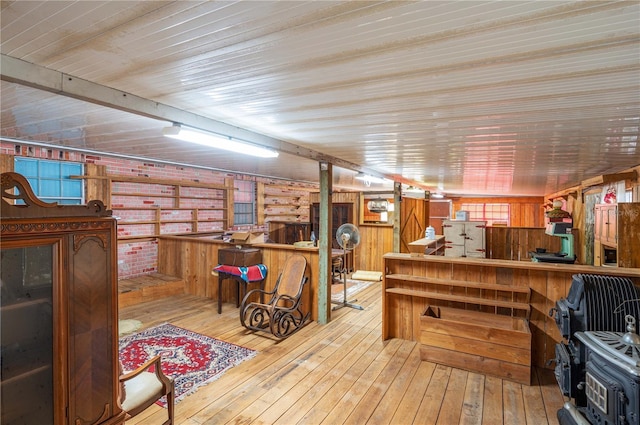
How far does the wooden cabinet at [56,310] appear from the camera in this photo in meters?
1.40

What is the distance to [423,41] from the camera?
1.41 meters

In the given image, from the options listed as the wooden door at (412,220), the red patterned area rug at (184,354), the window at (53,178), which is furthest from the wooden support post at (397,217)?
the window at (53,178)

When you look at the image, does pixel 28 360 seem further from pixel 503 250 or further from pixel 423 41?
pixel 503 250

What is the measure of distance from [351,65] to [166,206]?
18.8 feet

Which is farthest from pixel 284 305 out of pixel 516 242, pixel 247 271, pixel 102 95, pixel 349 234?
pixel 516 242

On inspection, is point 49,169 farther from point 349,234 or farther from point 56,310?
point 349,234

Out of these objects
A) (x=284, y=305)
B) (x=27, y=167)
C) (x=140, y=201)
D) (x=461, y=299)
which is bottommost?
(x=284, y=305)

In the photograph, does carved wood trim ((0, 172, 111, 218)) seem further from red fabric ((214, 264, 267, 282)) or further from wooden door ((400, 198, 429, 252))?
wooden door ((400, 198, 429, 252))

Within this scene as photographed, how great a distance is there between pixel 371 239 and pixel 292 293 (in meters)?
4.11

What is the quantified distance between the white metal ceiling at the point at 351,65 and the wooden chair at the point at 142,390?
1796 mm

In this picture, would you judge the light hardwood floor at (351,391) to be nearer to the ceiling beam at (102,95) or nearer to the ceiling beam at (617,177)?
the ceiling beam at (102,95)

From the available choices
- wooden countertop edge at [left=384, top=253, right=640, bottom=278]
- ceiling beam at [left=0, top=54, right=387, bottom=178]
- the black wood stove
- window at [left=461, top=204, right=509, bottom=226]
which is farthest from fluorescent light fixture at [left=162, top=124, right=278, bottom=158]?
window at [left=461, top=204, right=509, bottom=226]

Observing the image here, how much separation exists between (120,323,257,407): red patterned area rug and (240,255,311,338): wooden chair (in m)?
0.50

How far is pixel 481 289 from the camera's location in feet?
11.8
